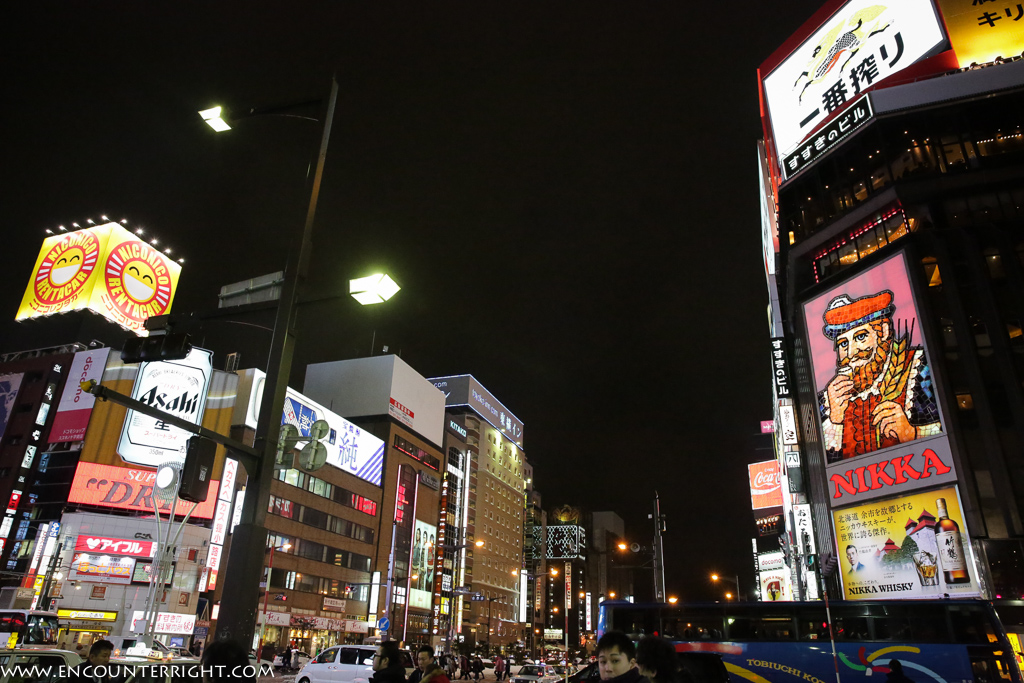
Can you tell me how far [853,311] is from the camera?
139 ft

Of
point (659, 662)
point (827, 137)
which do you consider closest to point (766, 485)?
point (827, 137)

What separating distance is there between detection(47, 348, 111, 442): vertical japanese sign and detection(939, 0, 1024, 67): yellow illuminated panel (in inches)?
2832

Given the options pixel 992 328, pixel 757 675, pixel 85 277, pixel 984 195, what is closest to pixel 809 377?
pixel 992 328

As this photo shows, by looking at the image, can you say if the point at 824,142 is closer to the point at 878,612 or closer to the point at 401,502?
the point at 878,612

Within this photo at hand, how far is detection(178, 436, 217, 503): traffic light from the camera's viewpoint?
779 cm

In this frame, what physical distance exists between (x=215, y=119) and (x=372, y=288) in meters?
3.55

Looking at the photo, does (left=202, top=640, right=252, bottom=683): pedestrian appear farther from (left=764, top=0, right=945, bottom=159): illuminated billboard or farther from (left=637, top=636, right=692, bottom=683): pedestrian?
(left=764, top=0, right=945, bottom=159): illuminated billboard

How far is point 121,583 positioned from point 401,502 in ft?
109

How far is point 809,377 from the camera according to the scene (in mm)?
45938

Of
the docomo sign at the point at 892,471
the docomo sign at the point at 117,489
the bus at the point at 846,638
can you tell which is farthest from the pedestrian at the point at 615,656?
the docomo sign at the point at 117,489

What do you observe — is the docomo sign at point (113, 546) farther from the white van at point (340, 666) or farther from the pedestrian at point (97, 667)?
the pedestrian at point (97, 667)

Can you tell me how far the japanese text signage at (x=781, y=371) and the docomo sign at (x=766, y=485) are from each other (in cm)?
3120

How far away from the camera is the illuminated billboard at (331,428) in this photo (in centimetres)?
5888

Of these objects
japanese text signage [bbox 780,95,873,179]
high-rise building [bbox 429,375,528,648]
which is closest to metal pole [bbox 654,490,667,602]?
japanese text signage [bbox 780,95,873,179]
